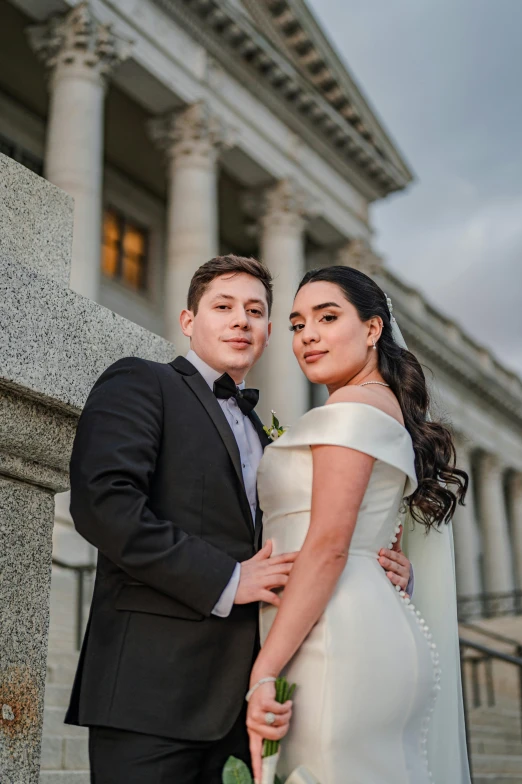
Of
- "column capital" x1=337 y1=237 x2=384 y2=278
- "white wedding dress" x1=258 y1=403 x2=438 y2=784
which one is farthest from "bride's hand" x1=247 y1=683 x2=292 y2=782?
"column capital" x1=337 y1=237 x2=384 y2=278

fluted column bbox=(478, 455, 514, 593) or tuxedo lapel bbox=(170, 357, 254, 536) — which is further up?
fluted column bbox=(478, 455, 514, 593)

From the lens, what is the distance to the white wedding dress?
9.29 feet

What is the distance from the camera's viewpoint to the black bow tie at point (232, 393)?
11.1 ft

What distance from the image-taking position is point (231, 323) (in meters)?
3.43

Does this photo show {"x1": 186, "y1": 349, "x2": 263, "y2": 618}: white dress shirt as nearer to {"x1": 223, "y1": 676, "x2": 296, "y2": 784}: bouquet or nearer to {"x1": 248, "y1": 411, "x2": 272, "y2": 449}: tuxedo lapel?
{"x1": 248, "y1": 411, "x2": 272, "y2": 449}: tuxedo lapel

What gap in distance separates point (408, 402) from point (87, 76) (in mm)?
17462

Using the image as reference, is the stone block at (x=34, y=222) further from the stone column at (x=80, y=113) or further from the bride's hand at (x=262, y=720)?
the stone column at (x=80, y=113)

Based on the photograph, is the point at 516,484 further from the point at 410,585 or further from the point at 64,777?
the point at 410,585

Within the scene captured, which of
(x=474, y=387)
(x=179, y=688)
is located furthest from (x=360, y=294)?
(x=474, y=387)

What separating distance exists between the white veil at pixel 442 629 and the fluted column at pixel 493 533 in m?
38.5

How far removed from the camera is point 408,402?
136 inches

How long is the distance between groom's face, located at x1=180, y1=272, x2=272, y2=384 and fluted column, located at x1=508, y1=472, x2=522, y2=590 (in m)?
44.6

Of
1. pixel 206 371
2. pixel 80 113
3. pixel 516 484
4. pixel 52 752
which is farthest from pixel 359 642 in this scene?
pixel 516 484

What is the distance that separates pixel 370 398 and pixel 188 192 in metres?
19.4
